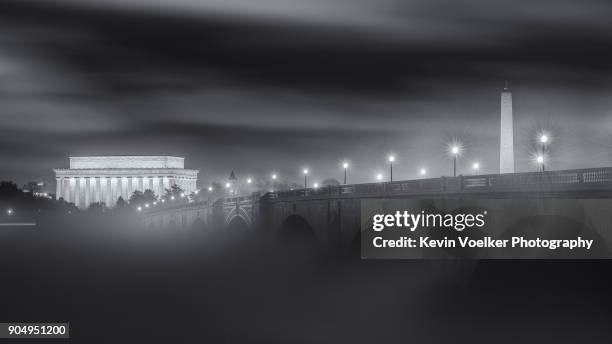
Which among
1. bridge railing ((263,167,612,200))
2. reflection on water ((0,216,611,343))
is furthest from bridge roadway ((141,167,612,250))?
reflection on water ((0,216,611,343))

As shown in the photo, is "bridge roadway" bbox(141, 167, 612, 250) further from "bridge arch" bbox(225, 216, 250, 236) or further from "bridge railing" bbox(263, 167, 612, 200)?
"bridge arch" bbox(225, 216, 250, 236)

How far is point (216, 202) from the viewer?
438 ft

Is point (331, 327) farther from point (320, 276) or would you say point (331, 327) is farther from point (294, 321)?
point (320, 276)

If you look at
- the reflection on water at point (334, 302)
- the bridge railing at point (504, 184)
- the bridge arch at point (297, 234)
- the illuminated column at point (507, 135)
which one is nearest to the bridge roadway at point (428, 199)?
the bridge railing at point (504, 184)

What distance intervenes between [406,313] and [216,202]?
8236cm

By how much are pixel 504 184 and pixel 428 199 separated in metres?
8.64

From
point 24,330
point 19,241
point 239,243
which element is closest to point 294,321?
point 24,330

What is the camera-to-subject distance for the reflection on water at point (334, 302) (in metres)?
48.8

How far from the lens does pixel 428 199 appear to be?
57.7 meters

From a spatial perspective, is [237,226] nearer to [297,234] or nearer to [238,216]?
[238,216]

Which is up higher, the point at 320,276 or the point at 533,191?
the point at 533,191

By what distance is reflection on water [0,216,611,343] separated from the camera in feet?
160

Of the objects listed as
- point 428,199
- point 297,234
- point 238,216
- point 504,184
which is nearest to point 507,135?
point 297,234

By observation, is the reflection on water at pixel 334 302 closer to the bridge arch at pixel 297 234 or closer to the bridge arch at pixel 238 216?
the bridge arch at pixel 297 234
